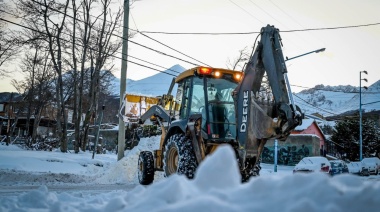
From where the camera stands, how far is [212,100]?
7.18 metres

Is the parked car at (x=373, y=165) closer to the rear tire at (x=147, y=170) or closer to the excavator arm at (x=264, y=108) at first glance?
the rear tire at (x=147, y=170)

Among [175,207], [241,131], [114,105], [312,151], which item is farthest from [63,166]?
[114,105]

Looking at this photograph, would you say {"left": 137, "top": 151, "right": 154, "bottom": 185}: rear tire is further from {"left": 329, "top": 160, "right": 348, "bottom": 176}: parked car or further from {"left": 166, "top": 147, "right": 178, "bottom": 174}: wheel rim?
{"left": 329, "top": 160, "right": 348, "bottom": 176}: parked car

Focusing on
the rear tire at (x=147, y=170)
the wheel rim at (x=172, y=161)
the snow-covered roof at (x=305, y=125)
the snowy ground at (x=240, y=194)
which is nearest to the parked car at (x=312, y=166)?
the rear tire at (x=147, y=170)

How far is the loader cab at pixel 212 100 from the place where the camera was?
6996mm

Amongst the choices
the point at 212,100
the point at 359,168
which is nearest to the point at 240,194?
the point at 212,100

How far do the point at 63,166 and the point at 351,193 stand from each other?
506 inches

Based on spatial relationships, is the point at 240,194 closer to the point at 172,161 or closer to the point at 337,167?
the point at 172,161

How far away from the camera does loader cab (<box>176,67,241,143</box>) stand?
6996 mm

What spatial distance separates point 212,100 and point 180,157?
4.95 ft

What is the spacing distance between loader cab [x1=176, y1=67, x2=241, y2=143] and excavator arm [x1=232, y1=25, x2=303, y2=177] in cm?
57

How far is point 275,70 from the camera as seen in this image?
6535mm

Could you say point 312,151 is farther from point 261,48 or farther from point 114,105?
point 114,105

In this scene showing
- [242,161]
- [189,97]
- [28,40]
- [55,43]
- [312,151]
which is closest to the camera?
[242,161]
